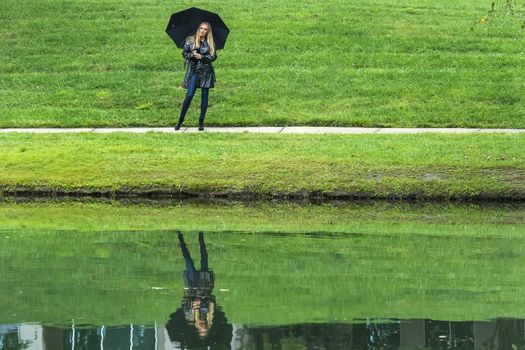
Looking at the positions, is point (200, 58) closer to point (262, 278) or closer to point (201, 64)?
point (201, 64)

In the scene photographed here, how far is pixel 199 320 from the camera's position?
833 cm

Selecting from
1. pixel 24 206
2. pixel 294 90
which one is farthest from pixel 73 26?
pixel 24 206

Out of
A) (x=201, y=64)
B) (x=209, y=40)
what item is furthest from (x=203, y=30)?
(x=201, y=64)

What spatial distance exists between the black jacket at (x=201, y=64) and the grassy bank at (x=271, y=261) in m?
4.55

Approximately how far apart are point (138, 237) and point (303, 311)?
4.17 meters

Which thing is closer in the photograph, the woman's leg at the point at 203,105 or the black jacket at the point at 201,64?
the black jacket at the point at 201,64

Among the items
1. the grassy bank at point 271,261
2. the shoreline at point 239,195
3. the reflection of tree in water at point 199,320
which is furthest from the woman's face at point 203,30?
Result: the reflection of tree in water at point 199,320

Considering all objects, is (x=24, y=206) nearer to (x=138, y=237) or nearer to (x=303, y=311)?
(x=138, y=237)

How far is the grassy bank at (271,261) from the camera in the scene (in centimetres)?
880

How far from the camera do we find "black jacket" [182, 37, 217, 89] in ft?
63.8

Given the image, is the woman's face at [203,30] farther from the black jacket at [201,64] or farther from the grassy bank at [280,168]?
the grassy bank at [280,168]

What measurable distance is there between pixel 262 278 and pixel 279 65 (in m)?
15.6

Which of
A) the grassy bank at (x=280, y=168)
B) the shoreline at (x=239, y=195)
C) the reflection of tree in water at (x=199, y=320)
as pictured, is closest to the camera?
the reflection of tree in water at (x=199, y=320)

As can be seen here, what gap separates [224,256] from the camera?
11305mm
